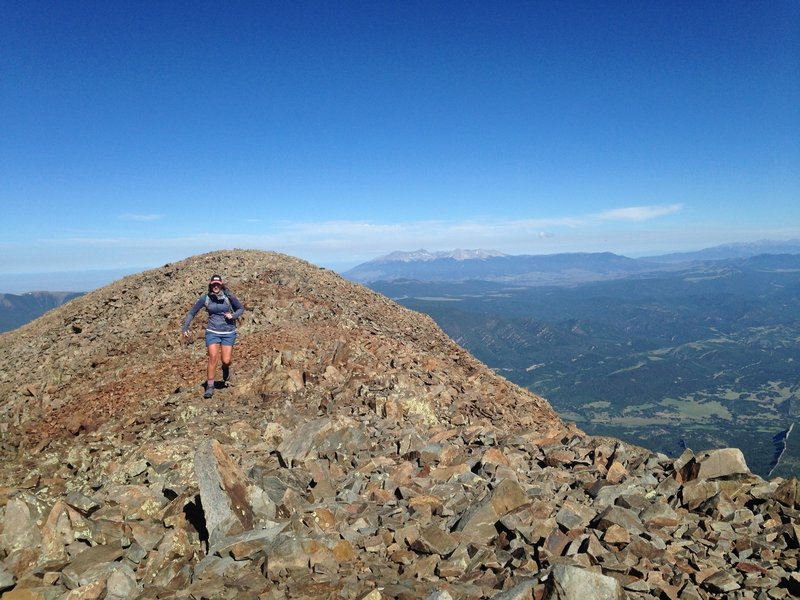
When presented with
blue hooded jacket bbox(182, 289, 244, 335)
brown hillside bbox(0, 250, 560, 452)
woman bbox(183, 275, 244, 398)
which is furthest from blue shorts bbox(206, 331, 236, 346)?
brown hillside bbox(0, 250, 560, 452)

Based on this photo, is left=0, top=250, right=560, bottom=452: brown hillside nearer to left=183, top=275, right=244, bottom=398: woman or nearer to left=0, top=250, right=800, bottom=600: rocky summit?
left=0, top=250, right=800, bottom=600: rocky summit

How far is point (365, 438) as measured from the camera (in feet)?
41.0

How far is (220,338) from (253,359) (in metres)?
3.56

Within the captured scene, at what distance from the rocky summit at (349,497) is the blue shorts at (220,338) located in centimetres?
183

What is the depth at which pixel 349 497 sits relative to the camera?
374 inches

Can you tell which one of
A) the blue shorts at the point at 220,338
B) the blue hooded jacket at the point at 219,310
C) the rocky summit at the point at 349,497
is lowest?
the rocky summit at the point at 349,497

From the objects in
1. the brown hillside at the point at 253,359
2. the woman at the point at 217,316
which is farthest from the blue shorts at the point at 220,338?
the brown hillside at the point at 253,359

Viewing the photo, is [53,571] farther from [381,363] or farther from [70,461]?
[381,363]

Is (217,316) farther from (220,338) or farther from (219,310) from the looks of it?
(220,338)

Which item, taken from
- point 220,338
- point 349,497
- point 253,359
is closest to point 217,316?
point 220,338

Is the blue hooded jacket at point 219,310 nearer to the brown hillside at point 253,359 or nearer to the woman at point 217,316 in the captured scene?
the woman at point 217,316

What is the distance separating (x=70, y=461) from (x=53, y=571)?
6.51 m

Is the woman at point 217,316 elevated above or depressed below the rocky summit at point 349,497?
above

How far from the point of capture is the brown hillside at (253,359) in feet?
52.7
